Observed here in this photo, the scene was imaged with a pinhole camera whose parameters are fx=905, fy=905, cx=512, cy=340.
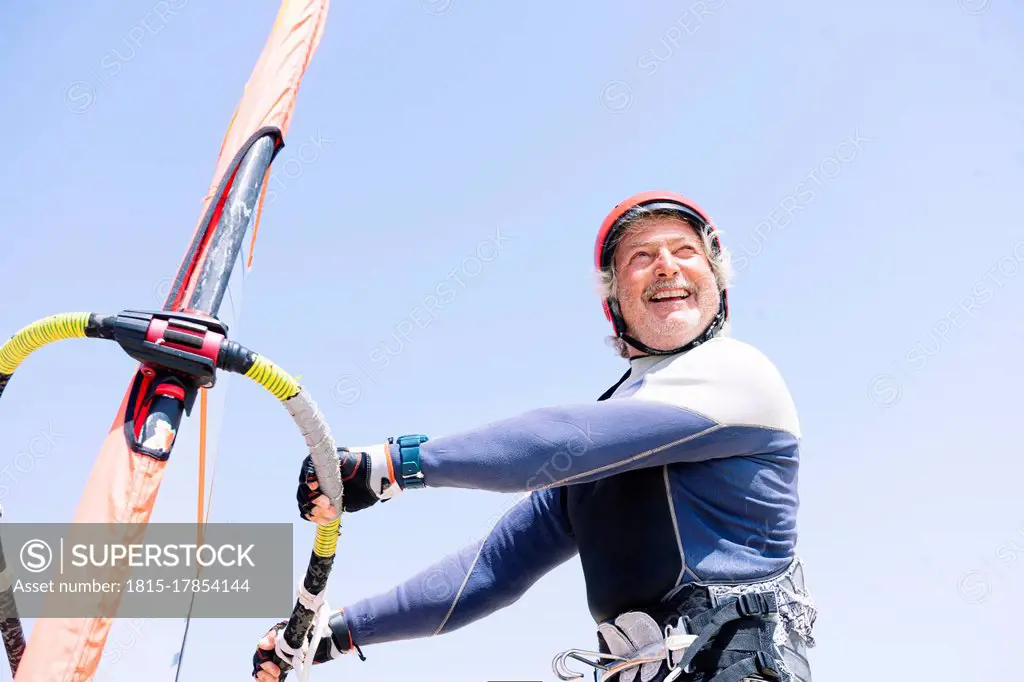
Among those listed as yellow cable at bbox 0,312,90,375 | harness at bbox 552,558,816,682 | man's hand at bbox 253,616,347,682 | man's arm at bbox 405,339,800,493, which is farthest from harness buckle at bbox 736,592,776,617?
yellow cable at bbox 0,312,90,375

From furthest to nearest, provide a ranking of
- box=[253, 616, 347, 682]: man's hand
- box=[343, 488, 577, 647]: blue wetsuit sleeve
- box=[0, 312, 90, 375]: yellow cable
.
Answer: box=[343, 488, 577, 647]: blue wetsuit sleeve < box=[253, 616, 347, 682]: man's hand < box=[0, 312, 90, 375]: yellow cable

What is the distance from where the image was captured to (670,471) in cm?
340

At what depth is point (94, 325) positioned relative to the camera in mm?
2453

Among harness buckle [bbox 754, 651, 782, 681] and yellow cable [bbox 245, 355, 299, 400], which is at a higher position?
yellow cable [bbox 245, 355, 299, 400]

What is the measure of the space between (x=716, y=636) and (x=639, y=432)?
29.3 inches

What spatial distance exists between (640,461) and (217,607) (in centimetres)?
168

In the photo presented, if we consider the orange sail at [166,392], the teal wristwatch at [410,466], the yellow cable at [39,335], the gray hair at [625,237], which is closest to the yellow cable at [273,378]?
the orange sail at [166,392]

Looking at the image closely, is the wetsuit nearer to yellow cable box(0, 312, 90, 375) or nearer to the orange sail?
the orange sail

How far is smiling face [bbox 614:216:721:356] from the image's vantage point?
3.91 m

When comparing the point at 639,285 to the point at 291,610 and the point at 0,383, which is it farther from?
the point at 0,383

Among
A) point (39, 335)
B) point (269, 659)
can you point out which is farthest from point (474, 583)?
point (39, 335)

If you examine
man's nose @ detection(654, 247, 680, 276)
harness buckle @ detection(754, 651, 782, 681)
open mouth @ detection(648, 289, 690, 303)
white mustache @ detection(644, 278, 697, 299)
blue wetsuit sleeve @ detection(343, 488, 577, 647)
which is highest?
man's nose @ detection(654, 247, 680, 276)

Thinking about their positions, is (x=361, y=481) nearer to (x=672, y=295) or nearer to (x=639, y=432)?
(x=639, y=432)

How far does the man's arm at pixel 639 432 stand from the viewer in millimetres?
3078
